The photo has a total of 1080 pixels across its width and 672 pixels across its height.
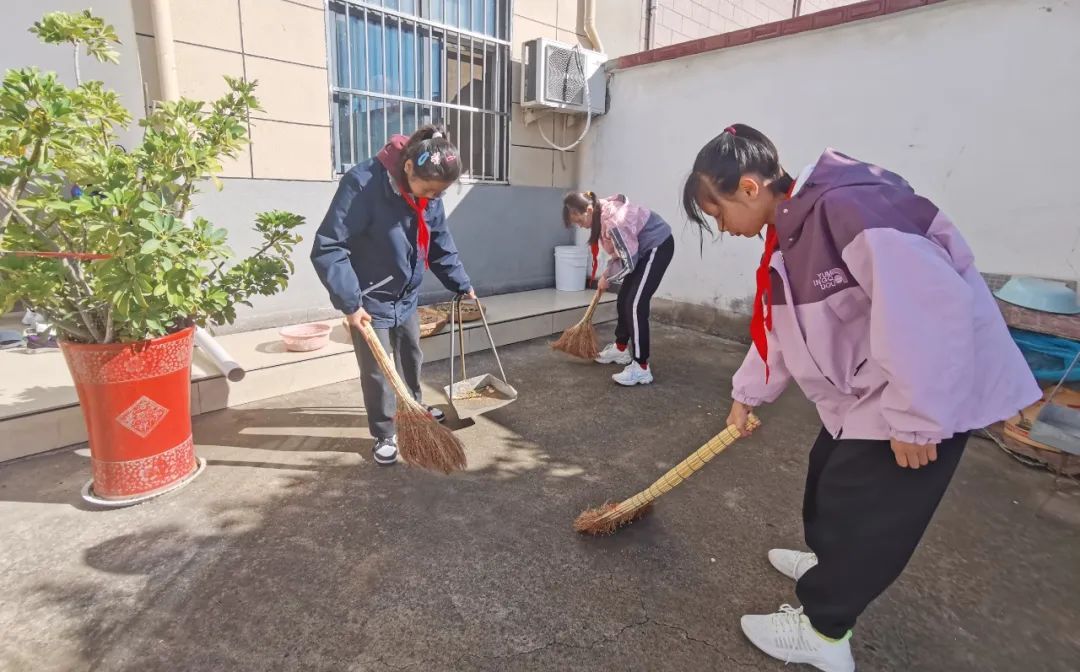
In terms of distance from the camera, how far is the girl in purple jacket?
48.6 inches

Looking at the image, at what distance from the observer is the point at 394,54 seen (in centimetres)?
522

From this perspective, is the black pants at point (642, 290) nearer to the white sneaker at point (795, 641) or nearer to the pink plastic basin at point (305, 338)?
the pink plastic basin at point (305, 338)

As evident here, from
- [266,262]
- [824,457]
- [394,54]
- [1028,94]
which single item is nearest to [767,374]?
[824,457]

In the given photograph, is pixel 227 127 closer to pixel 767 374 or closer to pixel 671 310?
pixel 767 374

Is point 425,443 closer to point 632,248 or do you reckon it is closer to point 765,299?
point 765,299

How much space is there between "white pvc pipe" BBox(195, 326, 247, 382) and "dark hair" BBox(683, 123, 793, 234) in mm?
2889

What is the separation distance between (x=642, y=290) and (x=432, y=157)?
216 centimetres

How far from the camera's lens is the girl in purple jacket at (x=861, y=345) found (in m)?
1.24

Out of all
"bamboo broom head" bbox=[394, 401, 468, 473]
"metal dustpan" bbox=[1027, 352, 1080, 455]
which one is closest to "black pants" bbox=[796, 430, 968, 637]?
"bamboo broom head" bbox=[394, 401, 468, 473]

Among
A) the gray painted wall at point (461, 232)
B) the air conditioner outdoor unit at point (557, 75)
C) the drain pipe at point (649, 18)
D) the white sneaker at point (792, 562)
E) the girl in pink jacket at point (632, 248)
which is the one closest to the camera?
the white sneaker at point (792, 562)

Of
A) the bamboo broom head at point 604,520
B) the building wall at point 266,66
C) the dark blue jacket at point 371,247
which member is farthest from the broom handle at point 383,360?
the building wall at point 266,66

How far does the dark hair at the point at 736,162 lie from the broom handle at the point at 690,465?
797 millimetres

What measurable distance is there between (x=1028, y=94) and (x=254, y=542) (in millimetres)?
5200

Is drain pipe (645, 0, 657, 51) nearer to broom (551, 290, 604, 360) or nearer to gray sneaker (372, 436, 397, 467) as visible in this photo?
broom (551, 290, 604, 360)
